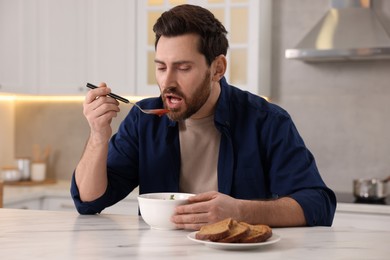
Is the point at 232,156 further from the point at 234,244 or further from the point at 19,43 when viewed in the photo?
the point at 19,43

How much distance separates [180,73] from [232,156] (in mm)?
341

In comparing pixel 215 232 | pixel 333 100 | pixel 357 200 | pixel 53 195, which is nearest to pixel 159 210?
pixel 215 232

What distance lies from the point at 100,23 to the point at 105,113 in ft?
7.66

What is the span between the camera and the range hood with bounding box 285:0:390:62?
3.64 metres

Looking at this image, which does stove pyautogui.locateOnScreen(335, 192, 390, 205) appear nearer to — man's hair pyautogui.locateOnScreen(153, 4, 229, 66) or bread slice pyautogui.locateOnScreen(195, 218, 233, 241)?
man's hair pyautogui.locateOnScreen(153, 4, 229, 66)

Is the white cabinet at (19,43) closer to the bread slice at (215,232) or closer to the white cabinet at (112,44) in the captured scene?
the white cabinet at (112,44)

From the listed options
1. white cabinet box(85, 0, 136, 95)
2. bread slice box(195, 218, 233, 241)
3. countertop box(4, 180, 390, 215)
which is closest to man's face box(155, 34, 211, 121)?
bread slice box(195, 218, 233, 241)

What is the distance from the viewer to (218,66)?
2.12 m

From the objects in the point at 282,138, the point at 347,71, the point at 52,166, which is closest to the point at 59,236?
the point at 282,138

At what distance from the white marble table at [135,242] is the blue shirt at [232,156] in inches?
9.7

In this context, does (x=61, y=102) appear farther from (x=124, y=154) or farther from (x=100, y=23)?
(x=124, y=154)

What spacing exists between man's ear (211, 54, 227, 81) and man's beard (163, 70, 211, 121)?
59 mm

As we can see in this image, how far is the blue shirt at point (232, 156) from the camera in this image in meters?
1.98

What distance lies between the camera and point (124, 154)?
2.14m
